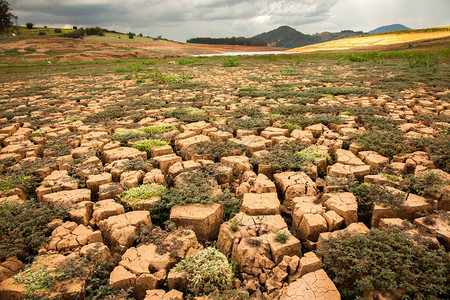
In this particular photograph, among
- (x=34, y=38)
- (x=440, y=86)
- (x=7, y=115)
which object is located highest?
(x=34, y=38)

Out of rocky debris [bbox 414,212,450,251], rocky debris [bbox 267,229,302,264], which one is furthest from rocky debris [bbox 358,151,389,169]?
rocky debris [bbox 267,229,302,264]

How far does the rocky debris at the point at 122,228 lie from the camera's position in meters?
2.49

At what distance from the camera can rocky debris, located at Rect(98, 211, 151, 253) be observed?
8.18 ft

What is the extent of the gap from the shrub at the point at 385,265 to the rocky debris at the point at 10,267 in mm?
2872

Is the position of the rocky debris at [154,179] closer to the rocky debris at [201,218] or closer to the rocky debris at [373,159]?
the rocky debris at [201,218]

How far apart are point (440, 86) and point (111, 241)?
10479 millimetres

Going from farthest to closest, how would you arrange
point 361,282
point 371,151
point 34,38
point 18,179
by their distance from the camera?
1. point 34,38
2. point 371,151
3. point 18,179
4. point 361,282

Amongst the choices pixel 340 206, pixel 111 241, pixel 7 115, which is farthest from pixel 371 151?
pixel 7 115

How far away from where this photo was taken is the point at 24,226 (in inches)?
101

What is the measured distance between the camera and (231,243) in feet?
7.93

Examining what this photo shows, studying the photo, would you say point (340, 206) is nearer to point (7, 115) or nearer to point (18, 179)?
point (18, 179)

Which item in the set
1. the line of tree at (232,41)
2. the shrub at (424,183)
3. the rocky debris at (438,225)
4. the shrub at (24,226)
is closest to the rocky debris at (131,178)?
the shrub at (24,226)

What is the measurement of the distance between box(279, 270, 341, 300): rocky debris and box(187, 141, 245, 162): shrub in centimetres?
241

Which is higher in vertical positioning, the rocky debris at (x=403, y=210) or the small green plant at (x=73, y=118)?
the small green plant at (x=73, y=118)
